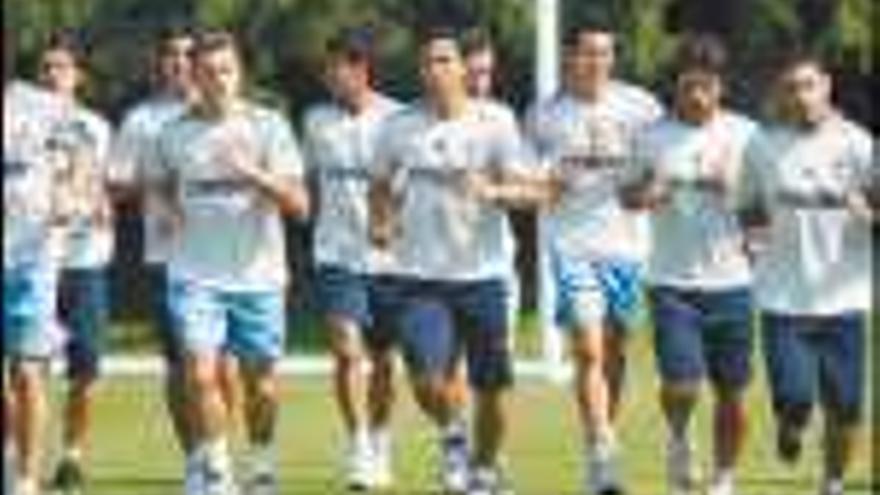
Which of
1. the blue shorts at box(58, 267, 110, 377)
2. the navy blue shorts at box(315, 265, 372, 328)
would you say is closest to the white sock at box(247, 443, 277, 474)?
the blue shorts at box(58, 267, 110, 377)

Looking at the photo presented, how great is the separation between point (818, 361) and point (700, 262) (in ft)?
3.01

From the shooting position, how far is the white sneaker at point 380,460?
56.0 feet

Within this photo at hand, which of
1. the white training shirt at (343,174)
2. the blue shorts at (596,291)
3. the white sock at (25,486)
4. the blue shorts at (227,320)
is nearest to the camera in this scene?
the white sock at (25,486)

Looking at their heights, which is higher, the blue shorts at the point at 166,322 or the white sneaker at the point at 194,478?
the blue shorts at the point at 166,322

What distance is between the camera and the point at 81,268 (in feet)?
56.6

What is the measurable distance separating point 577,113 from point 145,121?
2141 millimetres

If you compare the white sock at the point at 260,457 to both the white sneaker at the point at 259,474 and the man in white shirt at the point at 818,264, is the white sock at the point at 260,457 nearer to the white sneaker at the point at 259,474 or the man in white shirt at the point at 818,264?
the white sneaker at the point at 259,474

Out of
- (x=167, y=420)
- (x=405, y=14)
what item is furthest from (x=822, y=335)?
(x=405, y=14)

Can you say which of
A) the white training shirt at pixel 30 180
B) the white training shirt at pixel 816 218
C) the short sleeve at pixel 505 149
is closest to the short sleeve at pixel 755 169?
the white training shirt at pixel 816 218

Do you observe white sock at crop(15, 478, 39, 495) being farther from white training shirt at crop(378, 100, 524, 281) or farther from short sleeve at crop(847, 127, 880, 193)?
short sleeve at crop(847, 127, 880, 193)

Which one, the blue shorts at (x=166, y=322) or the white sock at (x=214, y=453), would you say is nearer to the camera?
the white sock at (x=214, y=453)

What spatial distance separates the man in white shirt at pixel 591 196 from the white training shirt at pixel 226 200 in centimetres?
167

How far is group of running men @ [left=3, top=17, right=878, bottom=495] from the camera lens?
49.0 ft

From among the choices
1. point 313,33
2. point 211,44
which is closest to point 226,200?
point 211,44
